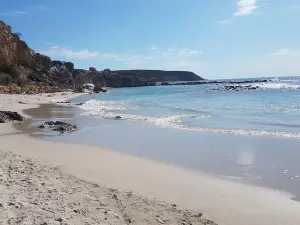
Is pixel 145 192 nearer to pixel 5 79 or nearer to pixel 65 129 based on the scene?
pixel 65 129

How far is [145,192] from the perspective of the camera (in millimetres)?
7266

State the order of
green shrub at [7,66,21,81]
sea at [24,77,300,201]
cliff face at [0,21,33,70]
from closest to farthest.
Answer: sea at [24,77,300,201], cliff face at [0,21,33,70], green shrub at [7,66,21,81]

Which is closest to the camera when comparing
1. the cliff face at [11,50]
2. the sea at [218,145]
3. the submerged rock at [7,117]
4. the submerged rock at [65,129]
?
the sea at [218,145]

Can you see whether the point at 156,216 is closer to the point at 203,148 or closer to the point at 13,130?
the point at 203,148

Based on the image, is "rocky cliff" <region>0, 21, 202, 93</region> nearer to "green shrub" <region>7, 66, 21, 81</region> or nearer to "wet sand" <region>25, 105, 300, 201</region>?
"green shrub" <region>7, 66, 21, 81</region>

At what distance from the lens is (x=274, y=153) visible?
1103 cm

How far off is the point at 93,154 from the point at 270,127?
32.6 feet

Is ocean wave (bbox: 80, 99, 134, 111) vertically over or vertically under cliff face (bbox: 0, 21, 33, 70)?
under

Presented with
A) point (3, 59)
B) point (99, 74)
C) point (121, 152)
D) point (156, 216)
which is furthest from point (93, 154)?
point (99, 74)

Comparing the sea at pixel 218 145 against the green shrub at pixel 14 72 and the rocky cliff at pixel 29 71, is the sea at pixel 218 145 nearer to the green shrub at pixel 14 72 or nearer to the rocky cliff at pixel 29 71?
the rocky cliff at pixel 29 71

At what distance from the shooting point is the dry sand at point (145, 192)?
5816 millimetres

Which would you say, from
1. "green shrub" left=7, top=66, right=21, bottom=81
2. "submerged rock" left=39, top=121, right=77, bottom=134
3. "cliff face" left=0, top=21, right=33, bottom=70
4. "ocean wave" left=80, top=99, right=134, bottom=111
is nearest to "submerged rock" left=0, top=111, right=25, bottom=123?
"submerged rock" left=39, top=121, right=77, bottom=134

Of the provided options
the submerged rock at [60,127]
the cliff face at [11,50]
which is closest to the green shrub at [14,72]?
the cliff face at [11,50]

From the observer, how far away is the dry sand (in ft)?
19.1
